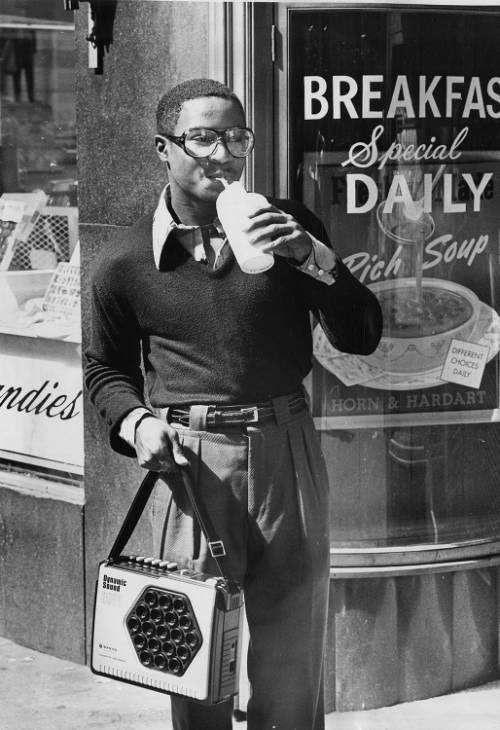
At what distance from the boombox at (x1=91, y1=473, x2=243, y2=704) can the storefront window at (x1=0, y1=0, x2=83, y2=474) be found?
173 centimetres

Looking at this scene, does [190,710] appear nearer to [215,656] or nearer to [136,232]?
[215,656]

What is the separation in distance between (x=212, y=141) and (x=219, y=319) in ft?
1.42

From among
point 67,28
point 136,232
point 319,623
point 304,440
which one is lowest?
point 319,623

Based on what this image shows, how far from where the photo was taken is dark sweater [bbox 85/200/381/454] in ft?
10.2

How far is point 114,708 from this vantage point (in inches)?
172

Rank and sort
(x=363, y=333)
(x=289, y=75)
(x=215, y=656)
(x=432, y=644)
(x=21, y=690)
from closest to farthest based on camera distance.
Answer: (x=215, y=656), (x=363, y=333), (x=289, y=75), (x=432, y=644), (x=21, y=690)

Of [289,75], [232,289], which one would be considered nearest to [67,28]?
[289,75]

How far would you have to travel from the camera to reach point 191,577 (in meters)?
3.00

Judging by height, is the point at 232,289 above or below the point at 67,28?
below

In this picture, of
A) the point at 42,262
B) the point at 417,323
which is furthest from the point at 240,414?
the point at 42,262

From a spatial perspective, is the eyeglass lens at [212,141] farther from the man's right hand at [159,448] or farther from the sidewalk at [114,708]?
the sidewalk at [114,708]

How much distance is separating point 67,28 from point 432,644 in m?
2.60

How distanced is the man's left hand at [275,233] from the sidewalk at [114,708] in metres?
1.85

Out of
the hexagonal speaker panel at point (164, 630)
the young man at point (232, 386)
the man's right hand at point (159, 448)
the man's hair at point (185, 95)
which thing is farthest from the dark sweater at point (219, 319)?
the hexagonal speaker panel at point (164, 630)
